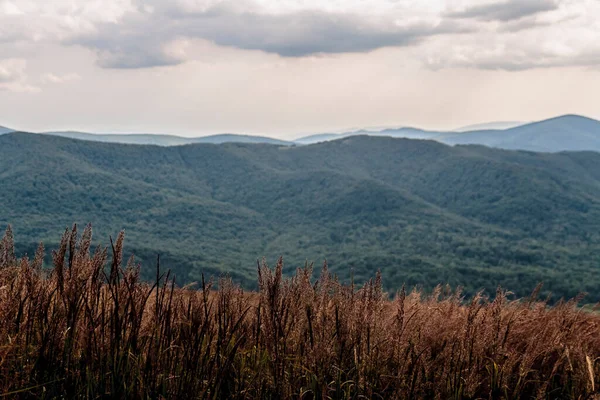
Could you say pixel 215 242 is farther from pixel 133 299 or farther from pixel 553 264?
pixel 133 299

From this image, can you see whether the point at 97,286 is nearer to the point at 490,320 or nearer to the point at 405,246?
the point at 490,320

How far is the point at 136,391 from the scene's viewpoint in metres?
3.73

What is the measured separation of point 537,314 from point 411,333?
246 cm

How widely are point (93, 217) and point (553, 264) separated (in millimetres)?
145672

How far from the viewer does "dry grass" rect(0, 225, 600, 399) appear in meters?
3.72

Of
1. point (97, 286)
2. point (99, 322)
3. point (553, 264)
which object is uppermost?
point (97, 286)

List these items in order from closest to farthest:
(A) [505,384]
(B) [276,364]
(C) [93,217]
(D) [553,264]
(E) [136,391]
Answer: (E) [136,391]
(B) [276,364]
(A) [505,384]
(D) [553,264]
(C) [93,217]

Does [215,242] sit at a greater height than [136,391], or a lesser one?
lesser


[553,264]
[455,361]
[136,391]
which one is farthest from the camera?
[553,264]

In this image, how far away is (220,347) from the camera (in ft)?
14.1

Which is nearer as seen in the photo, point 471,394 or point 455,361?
point 471,394

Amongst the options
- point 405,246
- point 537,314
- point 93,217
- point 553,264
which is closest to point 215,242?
point 93,217

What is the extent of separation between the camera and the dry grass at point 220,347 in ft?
12.2

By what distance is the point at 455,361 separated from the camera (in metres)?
4.75
